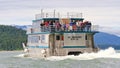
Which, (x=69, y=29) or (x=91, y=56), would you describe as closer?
(x=91, y=56)

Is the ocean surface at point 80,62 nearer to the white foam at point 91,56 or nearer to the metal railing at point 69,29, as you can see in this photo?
the white foam at point 91,56

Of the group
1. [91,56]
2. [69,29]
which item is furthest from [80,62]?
[69,29]

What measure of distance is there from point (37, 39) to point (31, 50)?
4.28m

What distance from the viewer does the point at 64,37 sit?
195ft

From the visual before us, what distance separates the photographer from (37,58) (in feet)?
209

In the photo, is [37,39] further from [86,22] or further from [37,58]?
[86,22]

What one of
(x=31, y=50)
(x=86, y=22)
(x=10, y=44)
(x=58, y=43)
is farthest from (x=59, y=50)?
(x=10, y=44)

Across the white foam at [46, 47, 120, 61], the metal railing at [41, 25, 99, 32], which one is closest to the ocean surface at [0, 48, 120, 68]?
the white foam at [46, 47, 120, 61]

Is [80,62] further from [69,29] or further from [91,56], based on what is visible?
[69,29]

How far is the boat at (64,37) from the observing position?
194 feet

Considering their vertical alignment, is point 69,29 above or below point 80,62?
above

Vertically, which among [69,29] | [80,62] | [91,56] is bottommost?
[80,62]

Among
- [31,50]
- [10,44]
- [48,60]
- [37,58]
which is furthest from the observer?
[10,44]

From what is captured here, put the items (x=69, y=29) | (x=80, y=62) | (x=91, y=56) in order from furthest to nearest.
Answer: (x=69, y=29) → (x=91, y=56) → (x=80, y=62)
